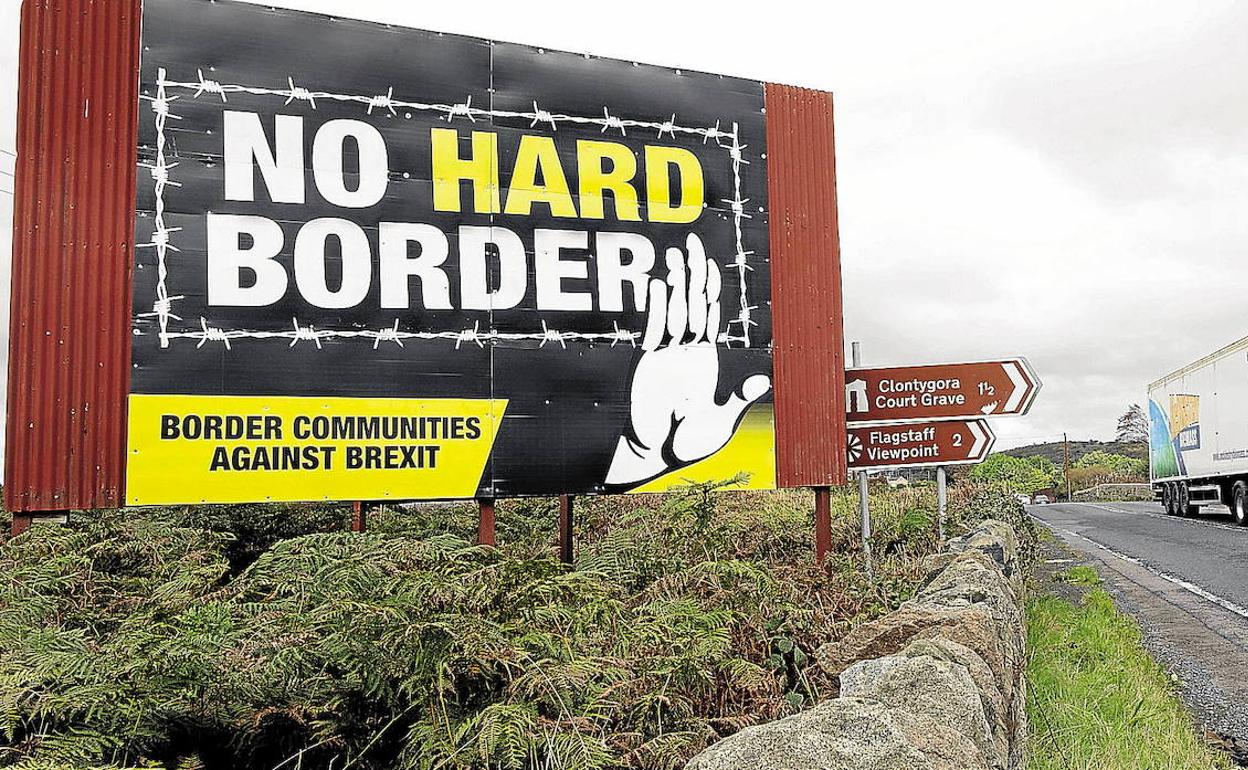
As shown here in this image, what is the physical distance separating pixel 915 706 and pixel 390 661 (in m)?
1.65

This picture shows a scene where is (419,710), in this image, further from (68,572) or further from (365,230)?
(365,230)

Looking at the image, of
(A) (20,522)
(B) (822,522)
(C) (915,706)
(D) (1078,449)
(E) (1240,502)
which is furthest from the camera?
(D) (1078,449)

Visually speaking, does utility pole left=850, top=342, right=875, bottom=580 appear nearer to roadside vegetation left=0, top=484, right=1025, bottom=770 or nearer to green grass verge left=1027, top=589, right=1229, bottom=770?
green grass verge left=1027, top=589, right=1229, bottom=770

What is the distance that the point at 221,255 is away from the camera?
21.7 ft

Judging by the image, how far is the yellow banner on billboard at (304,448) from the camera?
21.0 feet

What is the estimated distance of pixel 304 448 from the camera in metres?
6.70

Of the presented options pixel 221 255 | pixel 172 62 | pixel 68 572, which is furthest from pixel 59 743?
pixel 172 62

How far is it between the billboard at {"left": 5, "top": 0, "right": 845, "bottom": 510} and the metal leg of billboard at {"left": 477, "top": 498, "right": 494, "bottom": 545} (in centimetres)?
8

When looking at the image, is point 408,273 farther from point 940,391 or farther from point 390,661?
point 940,391

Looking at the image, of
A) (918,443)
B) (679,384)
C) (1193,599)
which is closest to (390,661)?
(679,384)

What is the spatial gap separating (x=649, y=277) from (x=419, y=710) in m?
4.93

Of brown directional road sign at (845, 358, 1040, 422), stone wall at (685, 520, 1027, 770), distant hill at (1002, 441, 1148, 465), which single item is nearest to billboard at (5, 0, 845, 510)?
brown directional road sign at (845, 358, 1040, 422)

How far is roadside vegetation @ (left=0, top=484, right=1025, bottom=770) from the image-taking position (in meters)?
2.96

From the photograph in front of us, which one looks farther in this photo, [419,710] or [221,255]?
[221,255]
